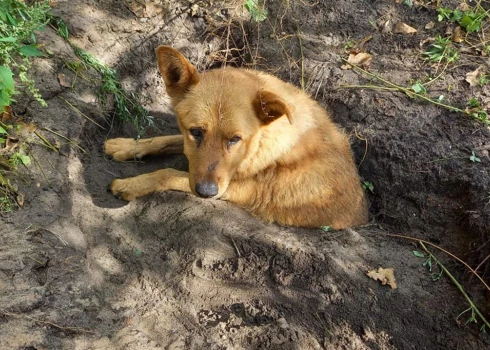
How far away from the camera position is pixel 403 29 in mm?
5117

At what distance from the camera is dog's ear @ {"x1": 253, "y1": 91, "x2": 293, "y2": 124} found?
3254mm

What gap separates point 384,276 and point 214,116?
78.0 inches

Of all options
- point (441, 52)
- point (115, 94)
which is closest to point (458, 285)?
point (441, 52)

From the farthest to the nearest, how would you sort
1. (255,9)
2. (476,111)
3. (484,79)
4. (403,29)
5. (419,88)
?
1. (403,29)
2. (255,9)
3. (419,88)
4. (484,79)
5. (476,111)

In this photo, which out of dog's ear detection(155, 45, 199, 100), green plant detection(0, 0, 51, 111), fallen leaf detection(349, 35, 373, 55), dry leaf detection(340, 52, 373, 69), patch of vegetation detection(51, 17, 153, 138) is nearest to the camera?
green plant detection(0, 0, 51, 111)

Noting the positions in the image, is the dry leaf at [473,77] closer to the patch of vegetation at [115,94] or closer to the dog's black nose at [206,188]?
the dog's black nose at [206,188]

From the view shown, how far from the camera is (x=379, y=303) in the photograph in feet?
11.3

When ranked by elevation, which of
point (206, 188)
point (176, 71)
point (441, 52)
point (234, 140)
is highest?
point (176, 71)

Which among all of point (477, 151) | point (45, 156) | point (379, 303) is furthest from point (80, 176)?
point (477, 151)

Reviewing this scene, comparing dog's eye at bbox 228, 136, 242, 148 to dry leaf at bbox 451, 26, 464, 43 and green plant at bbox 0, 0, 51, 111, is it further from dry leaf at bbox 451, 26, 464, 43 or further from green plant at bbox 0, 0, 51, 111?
dry leaf at bbox 451, 26, 464, 43

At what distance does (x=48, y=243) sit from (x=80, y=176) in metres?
0.94

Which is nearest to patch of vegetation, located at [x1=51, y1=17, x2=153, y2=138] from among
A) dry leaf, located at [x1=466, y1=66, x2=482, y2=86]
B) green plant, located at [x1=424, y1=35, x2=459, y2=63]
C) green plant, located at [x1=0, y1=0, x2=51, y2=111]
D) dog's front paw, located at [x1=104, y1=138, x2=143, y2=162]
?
dog's front paw, located at [x1=104, y1=138, x2=143, y2=162]

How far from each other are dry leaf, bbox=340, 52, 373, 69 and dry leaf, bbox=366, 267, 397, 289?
2.45 metres

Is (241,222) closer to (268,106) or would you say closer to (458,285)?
(268,106)
